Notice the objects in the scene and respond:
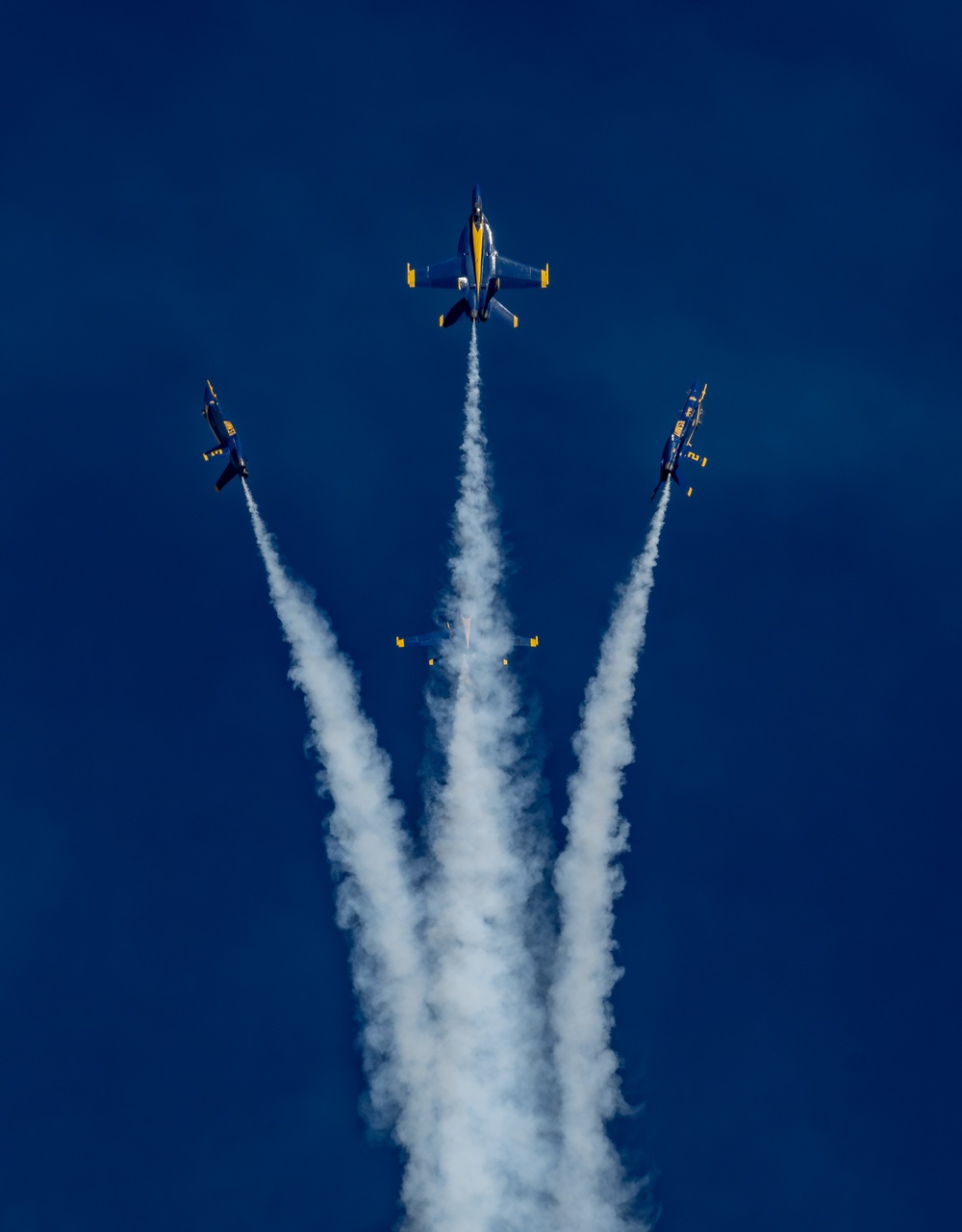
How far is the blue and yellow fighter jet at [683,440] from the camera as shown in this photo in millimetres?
113625

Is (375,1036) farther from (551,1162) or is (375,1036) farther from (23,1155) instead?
(23,1155)

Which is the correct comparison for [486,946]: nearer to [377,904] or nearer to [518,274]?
[377,904]

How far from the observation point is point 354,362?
130m

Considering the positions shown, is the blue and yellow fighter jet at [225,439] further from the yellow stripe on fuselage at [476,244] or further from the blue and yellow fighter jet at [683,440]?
the blue and yellow fighter jet at [683,440]

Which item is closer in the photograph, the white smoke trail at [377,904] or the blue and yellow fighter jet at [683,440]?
the white smoke trail at [377,904]

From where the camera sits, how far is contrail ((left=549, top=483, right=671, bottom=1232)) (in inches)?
4178

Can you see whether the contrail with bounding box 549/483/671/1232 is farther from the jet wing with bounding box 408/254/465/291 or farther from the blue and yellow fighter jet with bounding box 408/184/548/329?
the jet wing with bounding box 408/254/465/291

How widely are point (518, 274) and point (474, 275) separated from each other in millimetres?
5056

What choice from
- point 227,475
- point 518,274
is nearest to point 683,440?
point 518,274

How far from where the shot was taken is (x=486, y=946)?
4277 inches

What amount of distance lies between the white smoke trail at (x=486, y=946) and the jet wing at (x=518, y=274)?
16.7ft

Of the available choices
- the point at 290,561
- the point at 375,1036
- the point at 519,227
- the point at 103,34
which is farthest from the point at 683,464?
the point at 103,34

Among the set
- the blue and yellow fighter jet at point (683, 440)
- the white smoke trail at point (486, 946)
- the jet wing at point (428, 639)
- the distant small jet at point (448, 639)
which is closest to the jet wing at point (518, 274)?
the white smoke trail at point (486, 946)

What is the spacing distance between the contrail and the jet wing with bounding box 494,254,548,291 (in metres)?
34.1
